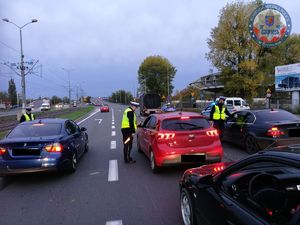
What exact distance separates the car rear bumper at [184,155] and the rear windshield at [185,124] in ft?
1.71

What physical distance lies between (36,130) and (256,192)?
6442mm

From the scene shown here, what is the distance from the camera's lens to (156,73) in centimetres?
10312

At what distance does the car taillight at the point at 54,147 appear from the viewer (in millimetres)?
7214

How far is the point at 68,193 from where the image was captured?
6449 millimetres

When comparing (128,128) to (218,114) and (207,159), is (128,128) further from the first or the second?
(218,114)

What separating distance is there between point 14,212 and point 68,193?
1.19m

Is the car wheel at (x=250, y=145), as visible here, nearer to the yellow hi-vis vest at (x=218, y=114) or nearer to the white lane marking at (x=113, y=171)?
the yellow hi-vis vest at (x=218, y=114)

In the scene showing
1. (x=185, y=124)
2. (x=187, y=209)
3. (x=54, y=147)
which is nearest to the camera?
(x=187, y=209)

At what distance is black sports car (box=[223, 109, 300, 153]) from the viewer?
28.5 ft

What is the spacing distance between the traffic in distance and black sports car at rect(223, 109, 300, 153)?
0.9 inches

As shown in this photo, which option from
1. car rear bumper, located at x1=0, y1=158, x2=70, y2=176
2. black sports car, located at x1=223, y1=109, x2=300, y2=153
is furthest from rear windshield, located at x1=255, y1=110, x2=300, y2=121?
car rear bumper, located at x1=0, y1=158, x2=70, y2=176

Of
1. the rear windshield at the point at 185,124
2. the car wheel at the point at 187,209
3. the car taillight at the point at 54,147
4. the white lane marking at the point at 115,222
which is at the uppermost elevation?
the rear windshield at the point at 185,124

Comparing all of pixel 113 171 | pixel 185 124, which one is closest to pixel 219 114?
pixel 185 124

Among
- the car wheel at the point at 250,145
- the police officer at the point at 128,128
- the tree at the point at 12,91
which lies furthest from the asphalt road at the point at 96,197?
the tree at the point at 12,91
